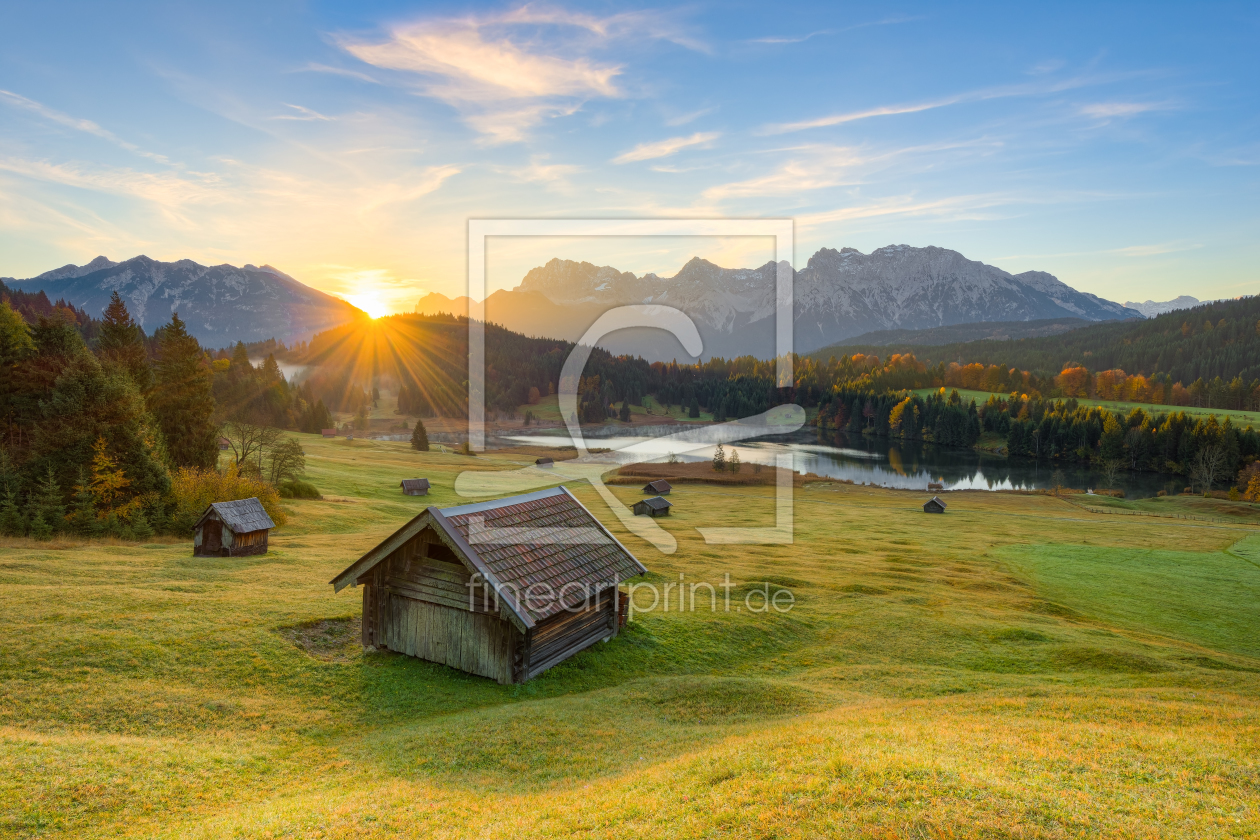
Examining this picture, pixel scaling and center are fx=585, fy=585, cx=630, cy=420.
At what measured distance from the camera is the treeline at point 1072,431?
378 feet

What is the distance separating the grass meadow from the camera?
10.0 metres

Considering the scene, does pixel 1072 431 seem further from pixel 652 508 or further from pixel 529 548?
pixel 529 548

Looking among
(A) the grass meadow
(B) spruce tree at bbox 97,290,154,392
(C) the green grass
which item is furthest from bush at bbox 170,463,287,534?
(C) the green grass

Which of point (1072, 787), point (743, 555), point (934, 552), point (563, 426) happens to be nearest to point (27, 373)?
point (743, 555)

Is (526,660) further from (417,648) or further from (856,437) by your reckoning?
(856,437)

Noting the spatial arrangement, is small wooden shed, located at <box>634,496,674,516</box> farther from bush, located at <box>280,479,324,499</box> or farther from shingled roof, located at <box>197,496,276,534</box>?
shingled roof, located at <box>197,496,276,534</box>

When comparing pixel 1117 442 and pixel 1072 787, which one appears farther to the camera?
pixel 1117 442

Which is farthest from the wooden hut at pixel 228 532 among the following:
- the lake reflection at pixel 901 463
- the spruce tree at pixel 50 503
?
the lake reflection at pixel 901 463

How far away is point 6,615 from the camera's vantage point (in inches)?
777

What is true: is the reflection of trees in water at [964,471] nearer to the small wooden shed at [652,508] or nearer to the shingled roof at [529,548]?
the small wooden shed at [652,508]

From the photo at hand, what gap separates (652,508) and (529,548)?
4348 centimetres

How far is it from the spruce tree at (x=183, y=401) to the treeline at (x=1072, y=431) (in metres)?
148

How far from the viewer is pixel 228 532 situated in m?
35.1

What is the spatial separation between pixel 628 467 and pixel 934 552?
207ft
